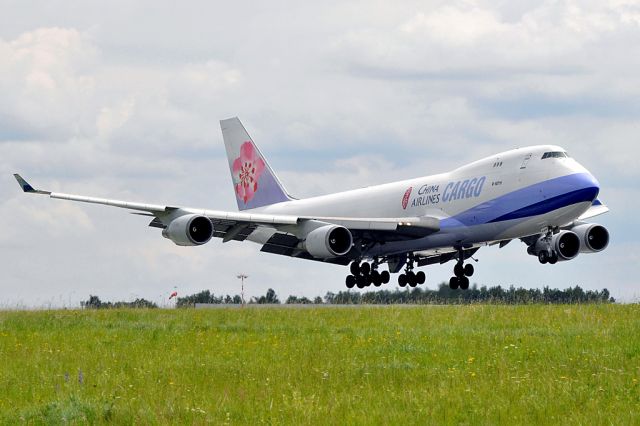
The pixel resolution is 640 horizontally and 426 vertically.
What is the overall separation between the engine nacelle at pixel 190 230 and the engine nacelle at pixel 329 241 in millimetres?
4509

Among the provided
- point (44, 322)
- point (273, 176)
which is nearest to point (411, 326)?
point (44, 322)

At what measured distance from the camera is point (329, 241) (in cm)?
4319

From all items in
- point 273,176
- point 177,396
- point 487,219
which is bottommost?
point 177,396

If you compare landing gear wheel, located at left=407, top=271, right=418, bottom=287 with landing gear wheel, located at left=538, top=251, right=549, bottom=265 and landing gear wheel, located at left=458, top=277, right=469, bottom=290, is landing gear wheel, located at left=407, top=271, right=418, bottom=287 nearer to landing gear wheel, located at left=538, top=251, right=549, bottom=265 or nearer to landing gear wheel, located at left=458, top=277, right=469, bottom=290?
landing gear wheel, located at left=458, top=277, right=469, bottom=290

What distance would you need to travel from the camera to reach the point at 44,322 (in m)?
27.9

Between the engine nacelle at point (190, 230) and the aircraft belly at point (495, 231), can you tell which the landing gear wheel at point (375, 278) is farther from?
the engine nacelle at point (190, 230)

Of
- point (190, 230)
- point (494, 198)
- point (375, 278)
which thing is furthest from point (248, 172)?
point (494, 198)

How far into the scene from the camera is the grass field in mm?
13992

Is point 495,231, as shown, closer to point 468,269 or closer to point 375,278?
point 468,269

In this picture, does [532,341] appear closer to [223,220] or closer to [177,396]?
[177,396]

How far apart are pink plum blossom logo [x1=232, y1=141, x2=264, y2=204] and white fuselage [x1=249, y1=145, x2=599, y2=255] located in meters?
10.8

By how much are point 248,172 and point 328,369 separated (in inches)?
Result: 1577

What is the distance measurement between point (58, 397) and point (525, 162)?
27.7m

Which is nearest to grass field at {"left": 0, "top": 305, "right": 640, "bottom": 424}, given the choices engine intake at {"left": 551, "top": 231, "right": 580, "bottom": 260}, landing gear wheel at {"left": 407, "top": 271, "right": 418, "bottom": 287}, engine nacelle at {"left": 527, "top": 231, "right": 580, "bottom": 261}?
engine nacelle at {"left": 527, "top": 231, "right": 580, "bottom": 261}
